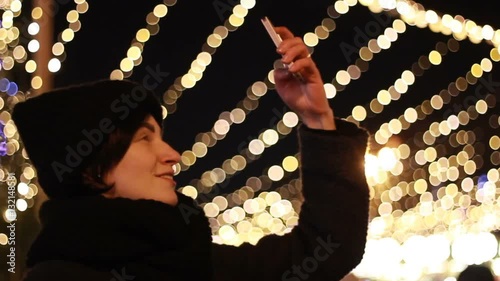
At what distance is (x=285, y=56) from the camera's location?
6.09 feet

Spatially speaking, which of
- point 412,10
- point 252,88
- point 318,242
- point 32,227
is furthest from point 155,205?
point 252,88

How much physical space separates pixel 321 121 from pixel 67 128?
21.6 inches

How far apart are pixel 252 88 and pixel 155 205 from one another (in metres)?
7.28

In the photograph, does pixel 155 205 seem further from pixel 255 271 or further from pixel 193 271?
pixel 255 271

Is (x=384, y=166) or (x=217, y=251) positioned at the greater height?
(x=384, y=166)

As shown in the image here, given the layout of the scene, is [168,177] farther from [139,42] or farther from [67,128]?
[139,42]

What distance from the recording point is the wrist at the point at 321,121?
6.29 feet

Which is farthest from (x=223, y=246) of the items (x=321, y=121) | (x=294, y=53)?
(x=294, y=53)

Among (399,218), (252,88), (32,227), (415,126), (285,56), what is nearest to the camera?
(285,56)

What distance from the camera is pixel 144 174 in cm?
181

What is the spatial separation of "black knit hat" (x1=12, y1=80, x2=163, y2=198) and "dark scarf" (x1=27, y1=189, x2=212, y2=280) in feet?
0.21

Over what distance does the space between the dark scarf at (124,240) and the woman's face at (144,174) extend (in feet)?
0.13

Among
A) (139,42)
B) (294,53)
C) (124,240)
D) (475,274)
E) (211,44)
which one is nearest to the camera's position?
(124,240)

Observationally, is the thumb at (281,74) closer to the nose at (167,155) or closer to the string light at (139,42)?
the nose at (167,155)
